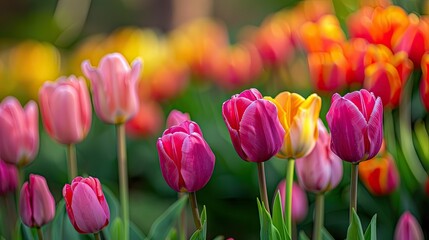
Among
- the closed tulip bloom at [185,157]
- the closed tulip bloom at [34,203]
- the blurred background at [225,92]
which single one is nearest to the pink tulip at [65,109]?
the closed tulip bloom at [34,203]

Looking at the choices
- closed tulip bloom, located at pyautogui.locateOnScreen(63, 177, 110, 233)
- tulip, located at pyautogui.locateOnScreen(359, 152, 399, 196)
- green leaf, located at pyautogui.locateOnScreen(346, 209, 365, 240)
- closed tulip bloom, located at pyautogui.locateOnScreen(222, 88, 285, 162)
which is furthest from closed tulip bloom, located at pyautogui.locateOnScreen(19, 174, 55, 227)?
tulip, located at pyautogui.locateOnScreen(359, 152, 399, 196)

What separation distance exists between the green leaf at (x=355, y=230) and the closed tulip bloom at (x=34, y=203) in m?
0.35

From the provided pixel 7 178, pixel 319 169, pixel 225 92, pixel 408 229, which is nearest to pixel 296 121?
pixel 319 169

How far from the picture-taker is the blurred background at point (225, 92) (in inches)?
48.1

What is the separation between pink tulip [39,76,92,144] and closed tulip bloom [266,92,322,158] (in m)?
0.31

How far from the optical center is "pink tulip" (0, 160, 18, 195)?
1051 mm

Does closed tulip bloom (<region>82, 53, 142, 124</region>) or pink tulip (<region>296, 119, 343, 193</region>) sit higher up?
closed tulip bloom (<region>82, 53, 142, 124</region>)

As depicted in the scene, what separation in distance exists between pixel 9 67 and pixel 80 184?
1.43 meters

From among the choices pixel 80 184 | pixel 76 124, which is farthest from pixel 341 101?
pixel 76 124

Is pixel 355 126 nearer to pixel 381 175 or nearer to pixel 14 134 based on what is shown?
pixel 381 175

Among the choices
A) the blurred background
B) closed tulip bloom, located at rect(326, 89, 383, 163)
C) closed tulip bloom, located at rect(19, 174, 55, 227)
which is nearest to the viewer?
closed tulip bloom, located at rect(326, 89, 383, 163)

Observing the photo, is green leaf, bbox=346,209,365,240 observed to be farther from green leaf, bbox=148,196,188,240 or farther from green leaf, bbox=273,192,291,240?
green leaf, bbox=148,196,188,240

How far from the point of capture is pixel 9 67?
2.15 meters

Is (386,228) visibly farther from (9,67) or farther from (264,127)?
(9,67)
